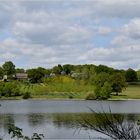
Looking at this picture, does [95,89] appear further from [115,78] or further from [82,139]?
[82,139]

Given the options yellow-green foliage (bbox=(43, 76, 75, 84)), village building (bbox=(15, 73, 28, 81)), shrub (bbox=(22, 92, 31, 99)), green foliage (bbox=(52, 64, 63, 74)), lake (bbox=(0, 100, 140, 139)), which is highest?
green foliage (bbox=(52, 64, 63, 74))

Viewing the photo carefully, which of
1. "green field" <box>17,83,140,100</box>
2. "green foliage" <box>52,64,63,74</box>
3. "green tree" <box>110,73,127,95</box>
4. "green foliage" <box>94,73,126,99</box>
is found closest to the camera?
"green foliage" <box>94,73,126,99</box>

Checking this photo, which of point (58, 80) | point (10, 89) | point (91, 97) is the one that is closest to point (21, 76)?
point (58, 80)

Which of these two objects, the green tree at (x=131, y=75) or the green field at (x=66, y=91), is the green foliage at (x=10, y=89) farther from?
the green tree at (x=131, y=75)

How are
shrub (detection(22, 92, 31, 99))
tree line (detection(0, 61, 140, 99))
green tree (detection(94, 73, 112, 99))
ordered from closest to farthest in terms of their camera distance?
1. green tree (detection(94, 73, 112, 99))
2. tree line (detection(0, 61, 140, 99))
3. shrub (detection(22, 92, 31, 99))

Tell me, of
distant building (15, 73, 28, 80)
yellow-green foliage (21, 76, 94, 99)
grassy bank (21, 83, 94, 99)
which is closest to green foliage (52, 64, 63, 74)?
distant building (15, 73, 28, 80)

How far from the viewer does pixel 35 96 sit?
93.0 metres

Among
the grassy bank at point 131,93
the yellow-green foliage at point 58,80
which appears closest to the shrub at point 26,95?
the yellow-green foliage at point 58,80

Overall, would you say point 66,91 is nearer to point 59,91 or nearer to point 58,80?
point 59,91

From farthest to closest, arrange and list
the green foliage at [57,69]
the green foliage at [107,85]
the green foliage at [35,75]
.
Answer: the green foliage at [57,69] < the green foliage at [35,75] < the green foliage at [107,85]

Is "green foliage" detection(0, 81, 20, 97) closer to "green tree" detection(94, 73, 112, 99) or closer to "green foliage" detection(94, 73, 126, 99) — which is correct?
"green foliage" detection(94, 73, 126, 99)

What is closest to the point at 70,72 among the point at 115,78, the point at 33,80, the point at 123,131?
the point at 33,80

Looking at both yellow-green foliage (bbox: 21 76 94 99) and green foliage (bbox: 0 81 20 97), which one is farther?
yellow-green foliage (bbox: 21 76 94 99)

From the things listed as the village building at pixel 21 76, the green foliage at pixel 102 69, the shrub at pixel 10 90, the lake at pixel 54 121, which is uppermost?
the green foliage at pixel 102 69
